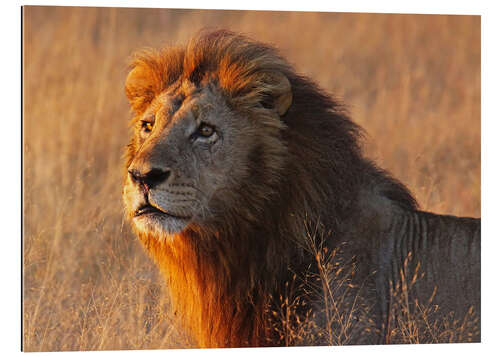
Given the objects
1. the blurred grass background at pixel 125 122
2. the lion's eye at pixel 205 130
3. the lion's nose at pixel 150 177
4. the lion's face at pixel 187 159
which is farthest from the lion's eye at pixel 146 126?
the blurred grass background at pixel 125 122

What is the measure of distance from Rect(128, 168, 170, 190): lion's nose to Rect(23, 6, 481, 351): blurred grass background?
1.23 m

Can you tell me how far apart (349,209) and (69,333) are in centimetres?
182

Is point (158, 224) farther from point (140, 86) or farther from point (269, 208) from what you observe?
point (140, 86)

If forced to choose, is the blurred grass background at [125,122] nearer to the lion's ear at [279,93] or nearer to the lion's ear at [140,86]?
the lion's ear at [140,86]

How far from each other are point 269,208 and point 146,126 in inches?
29.9

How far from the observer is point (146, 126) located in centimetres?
464

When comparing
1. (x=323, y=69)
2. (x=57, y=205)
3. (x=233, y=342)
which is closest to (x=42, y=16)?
(x=57, y=205)

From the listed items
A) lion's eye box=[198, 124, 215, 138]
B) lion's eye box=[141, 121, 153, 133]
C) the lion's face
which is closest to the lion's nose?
the lion's face

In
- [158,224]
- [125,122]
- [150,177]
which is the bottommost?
[158,224]

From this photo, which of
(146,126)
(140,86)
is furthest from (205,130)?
(140,86)

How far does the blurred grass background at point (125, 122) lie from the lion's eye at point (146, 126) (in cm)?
109

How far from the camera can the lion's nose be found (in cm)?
413
